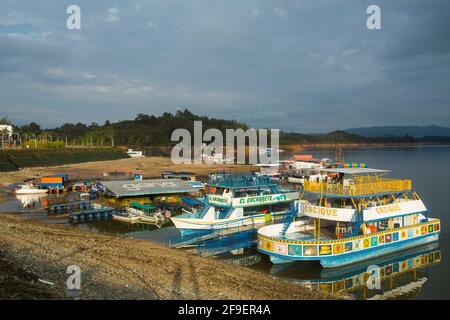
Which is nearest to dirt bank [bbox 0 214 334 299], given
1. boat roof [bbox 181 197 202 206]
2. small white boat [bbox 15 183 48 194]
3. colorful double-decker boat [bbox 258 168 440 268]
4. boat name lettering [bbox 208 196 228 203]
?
colorful double-decker boat [bbox 258 168 440 268]

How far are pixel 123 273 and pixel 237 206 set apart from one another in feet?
43.5

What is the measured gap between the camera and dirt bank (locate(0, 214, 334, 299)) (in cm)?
Answer: 1409

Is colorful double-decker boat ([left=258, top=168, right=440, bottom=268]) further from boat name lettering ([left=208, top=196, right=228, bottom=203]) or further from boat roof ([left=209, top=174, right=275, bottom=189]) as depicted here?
boat name lettering ([left=208, top=196, right=228, bottom=203])

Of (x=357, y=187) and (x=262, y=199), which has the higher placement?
(x=357, y=187)

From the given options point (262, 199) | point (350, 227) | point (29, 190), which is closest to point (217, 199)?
point (262, 199)

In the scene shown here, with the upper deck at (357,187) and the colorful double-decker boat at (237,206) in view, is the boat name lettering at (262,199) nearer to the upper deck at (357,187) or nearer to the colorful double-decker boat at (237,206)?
the colorful double-decker boat at (237,206)

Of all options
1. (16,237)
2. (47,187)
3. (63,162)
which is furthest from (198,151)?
(16,237)

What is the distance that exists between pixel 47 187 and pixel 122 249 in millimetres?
31614

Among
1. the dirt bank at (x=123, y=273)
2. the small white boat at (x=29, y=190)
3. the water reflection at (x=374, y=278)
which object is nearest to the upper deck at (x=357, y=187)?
the water reflection at (x=374, y=278)

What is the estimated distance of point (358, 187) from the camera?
22.1 meters

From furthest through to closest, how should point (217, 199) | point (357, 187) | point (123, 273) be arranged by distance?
1. point (217, 199)
2. point (357, 187)
3. point (123, 273)

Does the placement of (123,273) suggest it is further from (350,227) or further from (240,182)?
(240,182)

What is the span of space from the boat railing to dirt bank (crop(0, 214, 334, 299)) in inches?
253

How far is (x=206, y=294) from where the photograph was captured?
1496 cm
